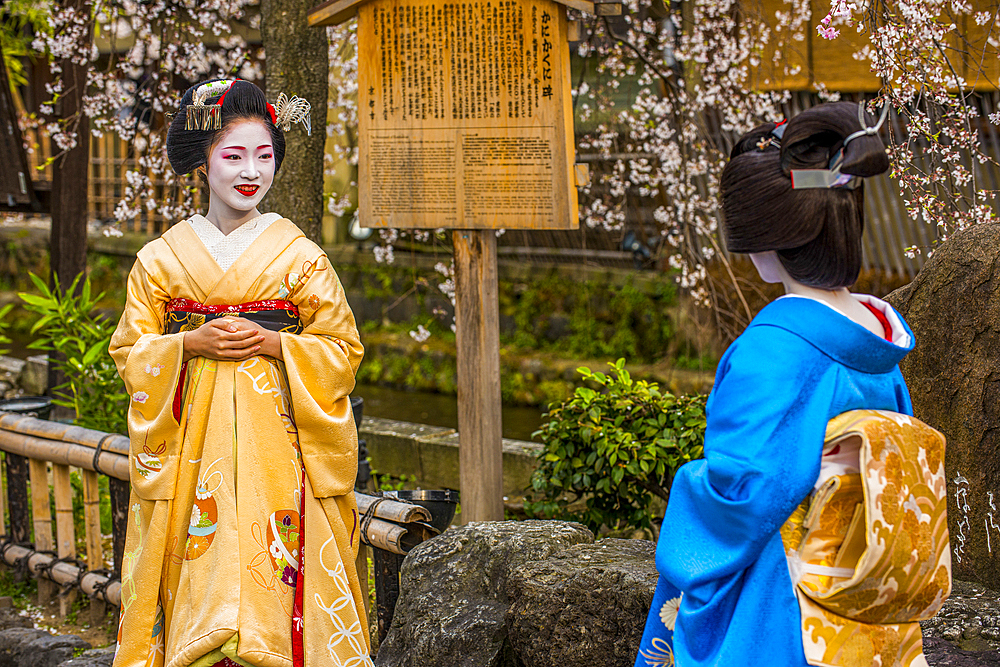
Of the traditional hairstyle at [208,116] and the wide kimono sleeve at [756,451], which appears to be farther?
the traditional hairstyle at [208,116]

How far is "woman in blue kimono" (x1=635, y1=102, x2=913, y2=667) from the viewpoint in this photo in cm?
188

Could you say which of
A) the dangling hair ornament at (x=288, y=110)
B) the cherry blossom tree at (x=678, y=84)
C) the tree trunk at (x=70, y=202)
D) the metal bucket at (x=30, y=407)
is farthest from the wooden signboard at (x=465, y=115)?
the tree trunk at (x=70, y=202)

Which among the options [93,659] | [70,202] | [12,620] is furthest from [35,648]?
[70,202]

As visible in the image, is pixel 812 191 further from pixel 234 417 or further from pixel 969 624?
pixel 234 417

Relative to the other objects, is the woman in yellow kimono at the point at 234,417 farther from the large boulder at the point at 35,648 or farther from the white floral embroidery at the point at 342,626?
the large boulder at the point at 35,648

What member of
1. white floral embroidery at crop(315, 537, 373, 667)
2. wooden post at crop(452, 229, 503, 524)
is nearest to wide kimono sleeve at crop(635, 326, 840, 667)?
white floral embroidery at crop(315, 537, 373, 667)

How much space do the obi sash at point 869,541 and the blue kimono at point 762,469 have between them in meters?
0.04

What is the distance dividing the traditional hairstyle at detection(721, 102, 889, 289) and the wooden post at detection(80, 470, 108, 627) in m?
3.74

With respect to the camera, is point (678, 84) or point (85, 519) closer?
point (85, 519)

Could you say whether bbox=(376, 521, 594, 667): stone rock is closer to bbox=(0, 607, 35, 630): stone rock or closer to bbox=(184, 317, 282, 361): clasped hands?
bbox=(184, 317, 282, 361): clasped hands

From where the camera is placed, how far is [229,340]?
9.33 feet

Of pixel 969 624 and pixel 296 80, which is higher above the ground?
pixel 296 80

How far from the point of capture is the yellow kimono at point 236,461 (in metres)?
2.84

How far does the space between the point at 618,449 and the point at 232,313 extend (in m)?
1.99
